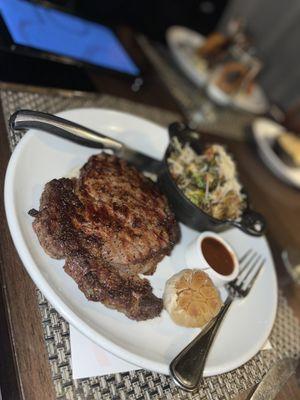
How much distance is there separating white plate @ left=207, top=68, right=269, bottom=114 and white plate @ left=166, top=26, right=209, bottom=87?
0.11 metres

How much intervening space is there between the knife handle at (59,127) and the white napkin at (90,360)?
0.99 m

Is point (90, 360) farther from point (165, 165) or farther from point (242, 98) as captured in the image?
point (242, 98)

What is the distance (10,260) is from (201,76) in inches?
119

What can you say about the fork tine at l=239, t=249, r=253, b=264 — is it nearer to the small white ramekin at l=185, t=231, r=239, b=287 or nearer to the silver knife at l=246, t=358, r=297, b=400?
the small white ramekin at l=185, t=231, r=239, b=287

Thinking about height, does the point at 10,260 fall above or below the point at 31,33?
below

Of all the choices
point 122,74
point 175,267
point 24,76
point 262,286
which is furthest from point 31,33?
point 262,286

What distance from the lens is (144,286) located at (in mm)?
1722

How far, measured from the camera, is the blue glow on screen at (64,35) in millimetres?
2605

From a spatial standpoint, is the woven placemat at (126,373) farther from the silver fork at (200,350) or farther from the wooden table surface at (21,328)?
the silver fork at (200,350)

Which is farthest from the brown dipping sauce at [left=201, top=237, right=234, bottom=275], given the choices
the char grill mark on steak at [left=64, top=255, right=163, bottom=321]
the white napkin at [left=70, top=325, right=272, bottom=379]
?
the white napkin at [left=70, top=325, right=272, bottom=379]

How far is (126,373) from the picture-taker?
1.61 m

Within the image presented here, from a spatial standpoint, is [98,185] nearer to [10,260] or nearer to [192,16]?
[10,260]

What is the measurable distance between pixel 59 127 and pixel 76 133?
0.11m

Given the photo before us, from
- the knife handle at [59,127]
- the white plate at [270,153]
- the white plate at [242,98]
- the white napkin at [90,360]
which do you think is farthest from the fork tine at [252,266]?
the white plate at [242,98]
